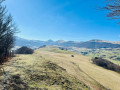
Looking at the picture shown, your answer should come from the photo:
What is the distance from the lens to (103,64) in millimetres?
42969

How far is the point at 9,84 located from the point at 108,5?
31.4 feet

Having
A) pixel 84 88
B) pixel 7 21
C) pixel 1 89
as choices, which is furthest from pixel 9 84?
pixel 7 21

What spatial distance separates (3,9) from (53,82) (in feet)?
45.8

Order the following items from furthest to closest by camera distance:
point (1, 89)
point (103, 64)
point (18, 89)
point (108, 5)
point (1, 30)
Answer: point (103, 64) < point (1, 30) < point (18, 89) < point (1, 89) < point (108, 5)

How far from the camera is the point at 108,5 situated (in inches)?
217

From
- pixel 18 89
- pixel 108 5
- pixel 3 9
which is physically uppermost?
pixel 3 9

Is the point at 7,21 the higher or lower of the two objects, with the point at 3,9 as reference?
lower

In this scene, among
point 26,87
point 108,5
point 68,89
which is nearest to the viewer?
point 108,5

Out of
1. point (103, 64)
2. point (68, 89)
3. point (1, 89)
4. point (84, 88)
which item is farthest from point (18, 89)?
point (103, 64)

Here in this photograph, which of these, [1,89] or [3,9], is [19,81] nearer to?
[1,89]

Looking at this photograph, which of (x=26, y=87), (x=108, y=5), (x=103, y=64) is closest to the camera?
(x=108, y=5)

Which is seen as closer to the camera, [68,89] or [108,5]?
[108,5]

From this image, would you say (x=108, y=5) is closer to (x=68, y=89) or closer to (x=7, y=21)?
(x=68, y=89)

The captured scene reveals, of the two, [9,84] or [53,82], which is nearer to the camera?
[9,84]
